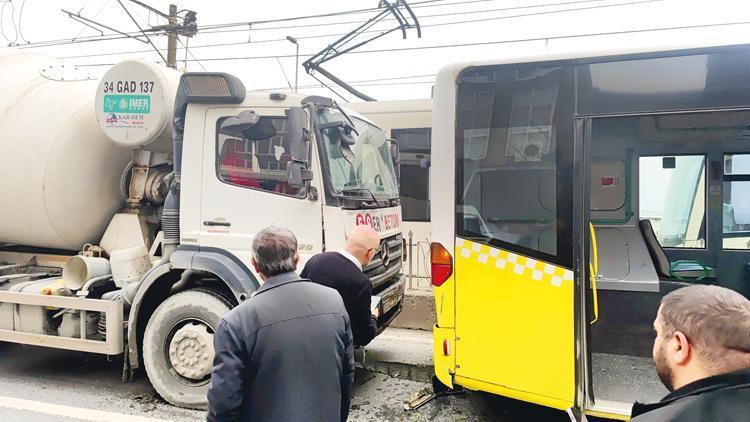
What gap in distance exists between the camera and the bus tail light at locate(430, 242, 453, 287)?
136 inches

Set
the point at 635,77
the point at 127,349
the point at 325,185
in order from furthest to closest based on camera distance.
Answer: the point at 127,349, the point at 325,185, the point at 635,77

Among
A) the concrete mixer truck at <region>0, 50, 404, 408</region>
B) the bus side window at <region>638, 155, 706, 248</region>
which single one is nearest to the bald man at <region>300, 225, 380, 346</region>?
the concrete mixer truck at <region>0, 50, 404, 408</region>

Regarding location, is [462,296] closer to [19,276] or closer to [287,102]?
[287,102]

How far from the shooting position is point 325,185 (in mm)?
3928

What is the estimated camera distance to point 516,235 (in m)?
3.34

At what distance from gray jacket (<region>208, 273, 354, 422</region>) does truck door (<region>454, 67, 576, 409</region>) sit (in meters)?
1.53

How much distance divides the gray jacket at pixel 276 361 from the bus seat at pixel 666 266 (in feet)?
13.3

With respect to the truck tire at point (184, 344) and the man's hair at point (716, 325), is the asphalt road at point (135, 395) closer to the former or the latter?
the truck tire at point (184, 344)

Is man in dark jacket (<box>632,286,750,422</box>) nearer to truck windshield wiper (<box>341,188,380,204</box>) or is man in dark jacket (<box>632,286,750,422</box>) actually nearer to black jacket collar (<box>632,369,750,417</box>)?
black jacket collar (<box>632,369,750,417</box>)

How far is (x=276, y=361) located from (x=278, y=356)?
2 cm

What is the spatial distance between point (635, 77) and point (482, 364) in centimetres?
222

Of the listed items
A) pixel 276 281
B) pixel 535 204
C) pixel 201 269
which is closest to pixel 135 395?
pixel 201 269

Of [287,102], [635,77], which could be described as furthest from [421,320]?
[635,77]

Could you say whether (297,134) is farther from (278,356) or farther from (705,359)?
(705,359)
